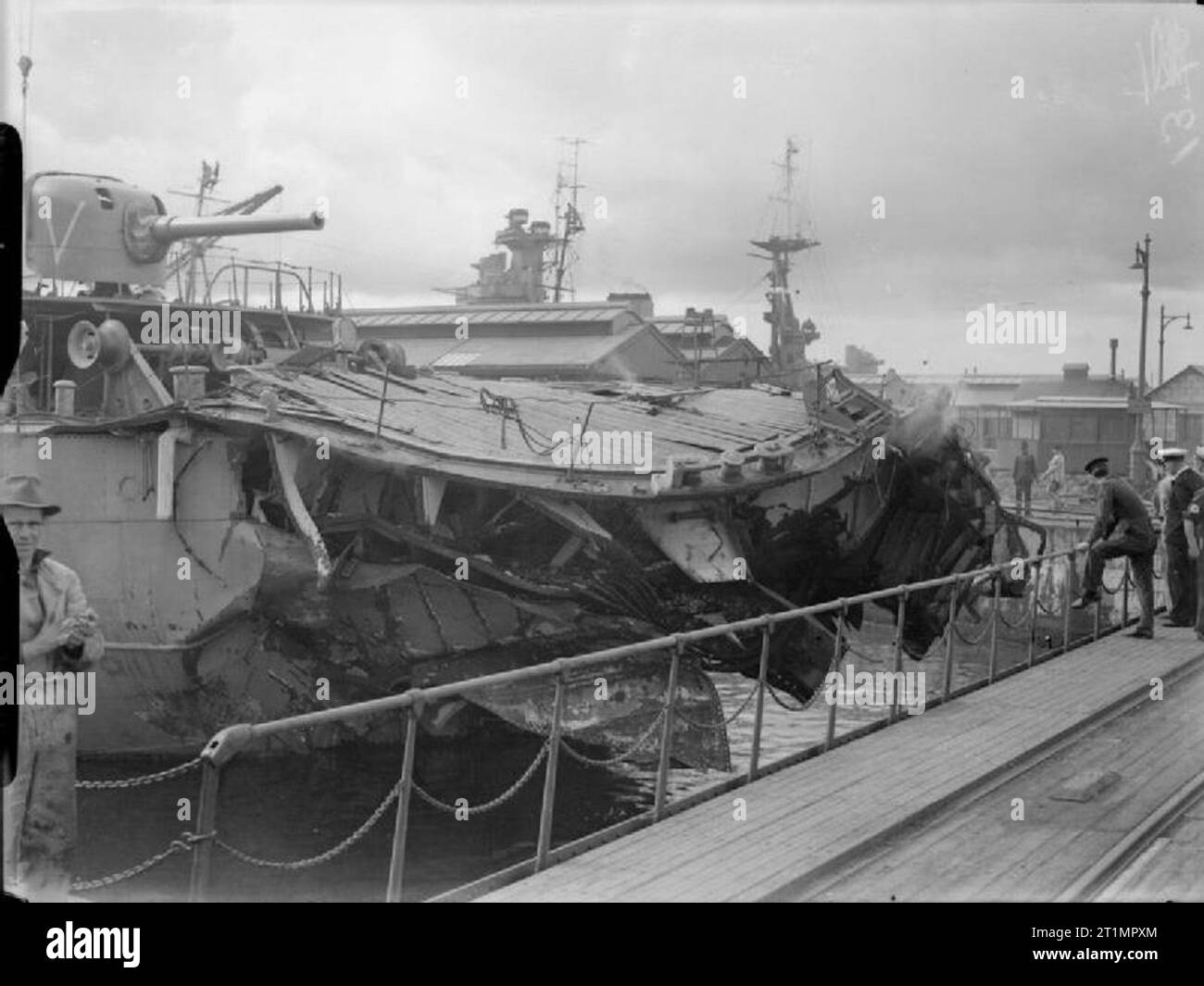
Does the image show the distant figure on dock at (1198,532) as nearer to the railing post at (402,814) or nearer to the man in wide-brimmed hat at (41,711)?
the railing post at (402,814)

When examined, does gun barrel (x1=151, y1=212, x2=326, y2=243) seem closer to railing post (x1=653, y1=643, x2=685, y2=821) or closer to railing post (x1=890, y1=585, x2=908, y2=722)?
railing post (x1=653, y1=643, x2=685, y2=821)

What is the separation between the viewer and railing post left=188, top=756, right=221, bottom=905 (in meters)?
4.68

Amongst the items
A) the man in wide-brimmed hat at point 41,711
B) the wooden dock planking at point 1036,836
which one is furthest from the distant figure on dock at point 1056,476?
the man in wide-brimmed hat at point 41,711

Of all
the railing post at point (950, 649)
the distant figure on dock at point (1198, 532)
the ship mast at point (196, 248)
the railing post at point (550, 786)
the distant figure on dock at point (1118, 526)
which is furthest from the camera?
the distant figure on dock at point (1118, 526)

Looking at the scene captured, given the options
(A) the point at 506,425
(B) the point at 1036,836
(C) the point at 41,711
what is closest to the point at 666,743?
(B) the point at 1036,836

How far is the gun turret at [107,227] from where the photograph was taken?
9281 mm

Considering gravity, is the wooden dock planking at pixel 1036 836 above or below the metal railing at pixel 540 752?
below

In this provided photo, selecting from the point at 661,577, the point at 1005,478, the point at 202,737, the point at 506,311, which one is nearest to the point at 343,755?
the point at 202,737

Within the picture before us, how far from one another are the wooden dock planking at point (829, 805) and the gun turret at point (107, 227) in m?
4.48

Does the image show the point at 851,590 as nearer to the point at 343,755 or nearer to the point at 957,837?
the point at 343,755

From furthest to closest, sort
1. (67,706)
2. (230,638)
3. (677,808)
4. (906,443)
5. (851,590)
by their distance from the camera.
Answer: (851,590)
(906,443)
(230,638)
(677,808)
(67,706)

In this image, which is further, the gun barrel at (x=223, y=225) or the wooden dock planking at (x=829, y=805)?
the gun barrel at (x=223, y=225)

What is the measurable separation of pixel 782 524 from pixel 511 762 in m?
3.06

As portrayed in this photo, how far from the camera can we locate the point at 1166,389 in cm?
1606
